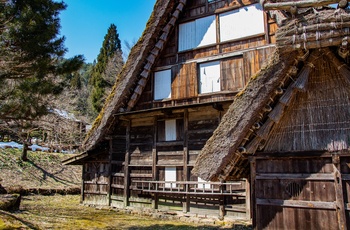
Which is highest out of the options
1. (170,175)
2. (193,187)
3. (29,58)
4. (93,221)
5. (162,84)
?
(162,84)

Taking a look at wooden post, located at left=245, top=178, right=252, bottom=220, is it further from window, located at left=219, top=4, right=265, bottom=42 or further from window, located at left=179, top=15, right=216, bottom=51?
window, located at left=179, top=15, right=216, bottom=51

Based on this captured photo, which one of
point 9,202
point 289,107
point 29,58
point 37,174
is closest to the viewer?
point 289,107

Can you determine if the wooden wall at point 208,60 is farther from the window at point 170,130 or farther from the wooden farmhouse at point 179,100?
the window at point 170,130

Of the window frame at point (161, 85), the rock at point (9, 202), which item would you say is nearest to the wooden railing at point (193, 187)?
the window frame at point (161, 85)

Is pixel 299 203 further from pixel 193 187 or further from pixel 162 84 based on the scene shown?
pixel 162 84

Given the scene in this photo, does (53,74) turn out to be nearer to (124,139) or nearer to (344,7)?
(124,139)

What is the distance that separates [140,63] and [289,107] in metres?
6.91

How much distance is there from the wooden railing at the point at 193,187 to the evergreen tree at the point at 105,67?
19060 mm

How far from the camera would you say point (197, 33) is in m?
10.9

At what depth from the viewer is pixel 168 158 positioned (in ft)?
35.5

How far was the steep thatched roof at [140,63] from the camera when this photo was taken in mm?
10992

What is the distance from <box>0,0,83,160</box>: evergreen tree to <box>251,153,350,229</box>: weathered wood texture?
267 inches

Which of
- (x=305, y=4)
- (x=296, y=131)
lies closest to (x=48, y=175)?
(x=296, y=131)

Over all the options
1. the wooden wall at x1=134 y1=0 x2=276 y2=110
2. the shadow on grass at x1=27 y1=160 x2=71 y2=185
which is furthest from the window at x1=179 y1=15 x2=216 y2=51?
the shadow on grass at x1=27 y1=160 x2=71 y2=185
